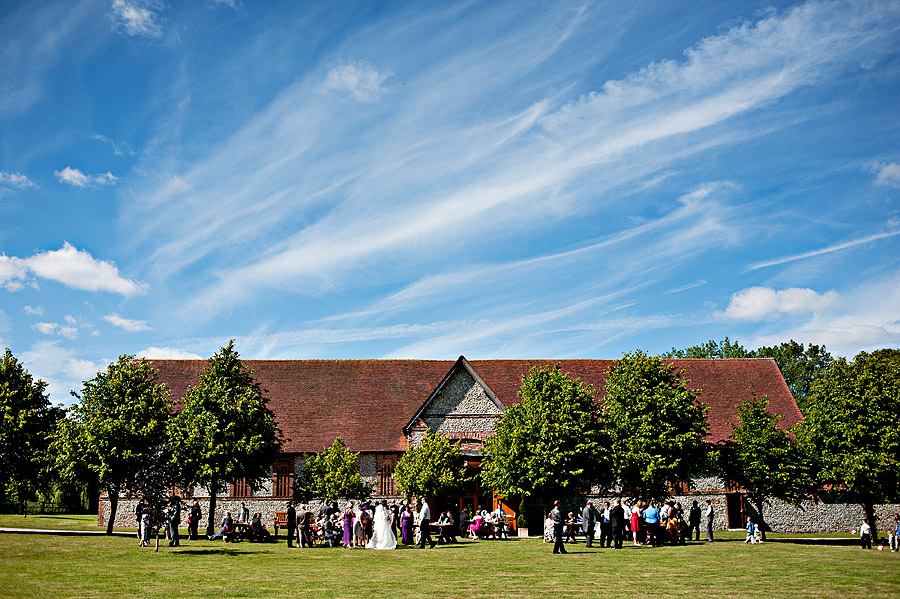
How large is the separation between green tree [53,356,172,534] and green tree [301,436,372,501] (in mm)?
7118

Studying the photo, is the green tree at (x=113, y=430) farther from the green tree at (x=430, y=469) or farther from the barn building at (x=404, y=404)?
the green tree at (x=430, y=469)

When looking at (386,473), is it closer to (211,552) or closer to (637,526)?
(637,526)

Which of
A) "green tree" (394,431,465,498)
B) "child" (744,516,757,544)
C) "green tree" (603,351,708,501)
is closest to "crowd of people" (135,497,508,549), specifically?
"green tree" (394,431,465,498)

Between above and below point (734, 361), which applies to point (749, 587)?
below

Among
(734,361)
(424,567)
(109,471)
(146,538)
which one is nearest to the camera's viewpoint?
(424,567)

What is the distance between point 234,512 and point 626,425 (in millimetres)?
21107

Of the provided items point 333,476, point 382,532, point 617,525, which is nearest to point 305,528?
point 382,532

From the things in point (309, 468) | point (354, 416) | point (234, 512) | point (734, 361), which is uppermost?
point (734, 361)

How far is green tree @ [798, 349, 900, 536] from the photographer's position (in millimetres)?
33406

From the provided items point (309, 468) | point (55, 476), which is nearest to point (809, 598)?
point (309, 468)

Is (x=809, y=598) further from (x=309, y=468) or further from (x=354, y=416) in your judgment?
(x=354, y=416)

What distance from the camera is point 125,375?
1271 inches

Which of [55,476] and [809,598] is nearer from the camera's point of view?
[809,598]

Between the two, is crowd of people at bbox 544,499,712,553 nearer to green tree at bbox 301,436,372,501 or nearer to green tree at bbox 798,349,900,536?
green tree at bbox 798,349,900,536
